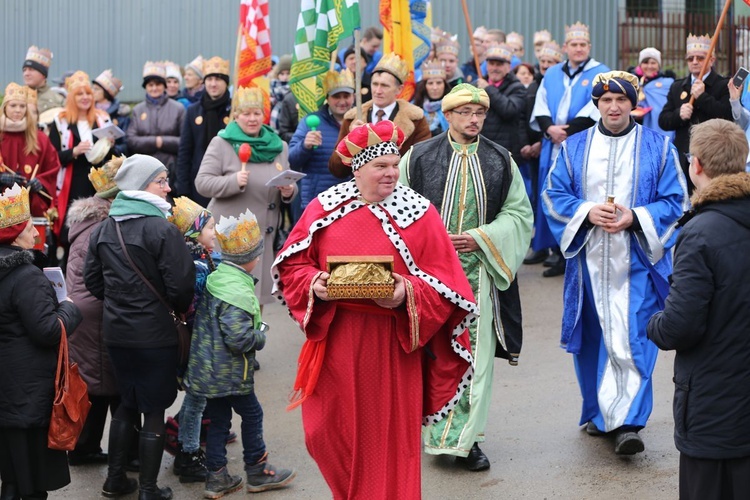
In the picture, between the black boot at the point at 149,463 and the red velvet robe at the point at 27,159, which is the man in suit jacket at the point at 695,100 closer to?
the red velvet robe at the point at 27,159

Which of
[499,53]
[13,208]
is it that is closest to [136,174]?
[13,208]

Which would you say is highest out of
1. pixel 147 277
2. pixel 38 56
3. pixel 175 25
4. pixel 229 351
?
pixel 175 25

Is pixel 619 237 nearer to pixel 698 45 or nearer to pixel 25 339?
pixel 25 339

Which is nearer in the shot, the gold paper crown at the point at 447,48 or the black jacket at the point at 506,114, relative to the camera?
the black jacket at the point at 506,114

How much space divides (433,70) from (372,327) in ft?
22.2

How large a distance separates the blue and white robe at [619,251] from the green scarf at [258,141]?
255 centimetres

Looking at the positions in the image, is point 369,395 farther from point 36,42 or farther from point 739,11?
point 36,42

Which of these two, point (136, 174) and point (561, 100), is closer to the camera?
point (136, 174)

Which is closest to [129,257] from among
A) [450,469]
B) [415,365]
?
[415,365]

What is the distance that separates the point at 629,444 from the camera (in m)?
6.58

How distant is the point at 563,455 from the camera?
682cm

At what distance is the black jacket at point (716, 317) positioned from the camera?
4.65 meters

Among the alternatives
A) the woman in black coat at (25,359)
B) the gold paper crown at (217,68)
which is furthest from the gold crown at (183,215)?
the gold paper crown at (217,68)

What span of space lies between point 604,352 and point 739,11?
1274 cm
